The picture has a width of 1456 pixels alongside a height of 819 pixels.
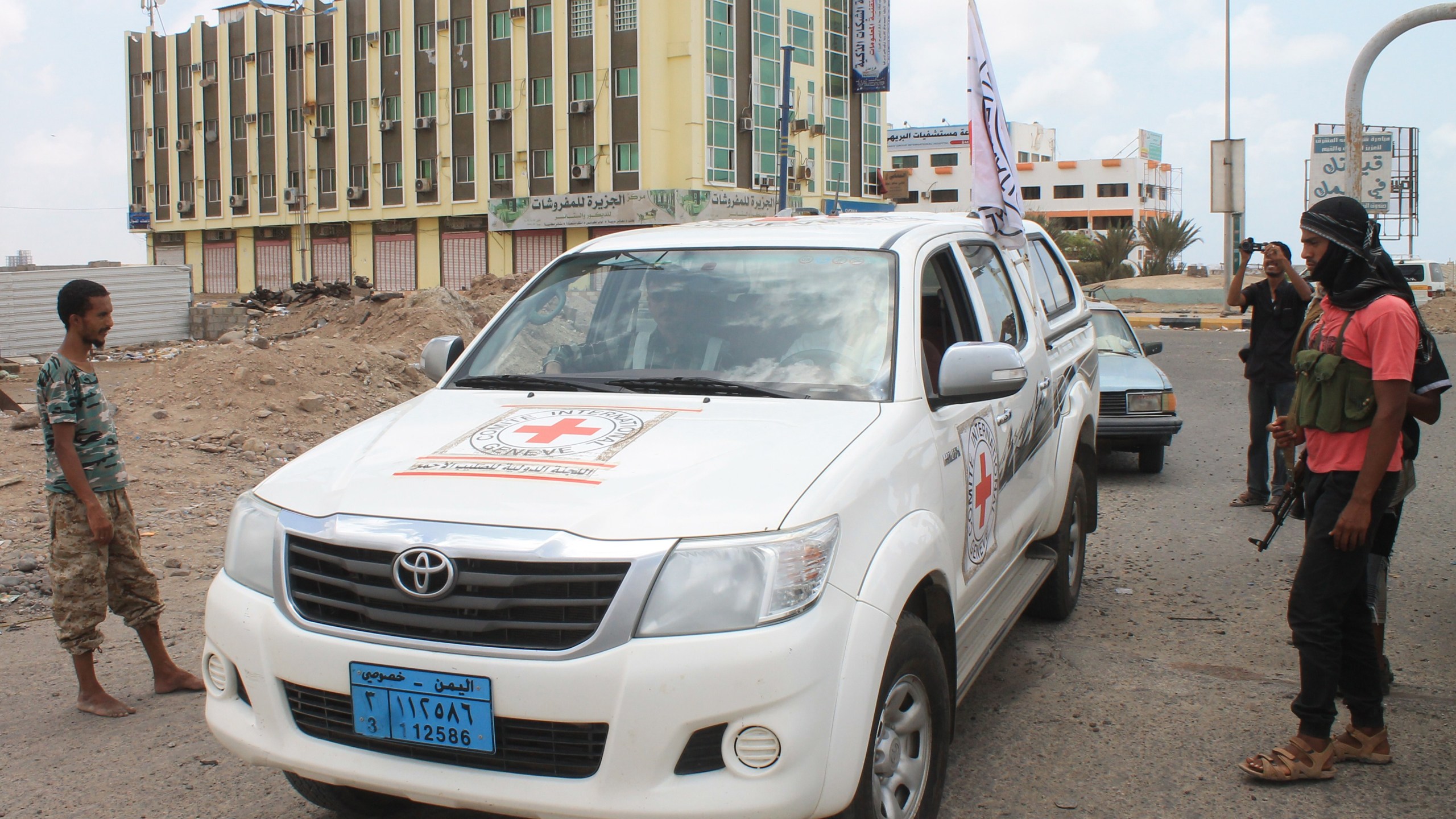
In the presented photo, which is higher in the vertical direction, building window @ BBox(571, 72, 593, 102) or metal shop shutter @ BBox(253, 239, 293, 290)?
building window @ BBox(571, 72, 593, 102)

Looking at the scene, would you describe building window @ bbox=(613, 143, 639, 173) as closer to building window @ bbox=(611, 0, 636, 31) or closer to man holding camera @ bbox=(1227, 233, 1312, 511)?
building window @ bbox=(611, 0, 636, 31)

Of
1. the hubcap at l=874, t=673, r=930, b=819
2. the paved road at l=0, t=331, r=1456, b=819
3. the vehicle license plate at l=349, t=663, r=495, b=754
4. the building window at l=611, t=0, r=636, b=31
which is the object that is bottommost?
the paved road at l=0, t=331, r=1456, b=819

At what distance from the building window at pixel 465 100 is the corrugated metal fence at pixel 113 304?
26036 mm

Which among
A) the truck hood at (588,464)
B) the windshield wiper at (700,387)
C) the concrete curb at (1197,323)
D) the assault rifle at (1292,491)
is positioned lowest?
the assault rifle at (1292,491)

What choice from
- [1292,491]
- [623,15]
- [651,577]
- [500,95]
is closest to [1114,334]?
[1292,491]

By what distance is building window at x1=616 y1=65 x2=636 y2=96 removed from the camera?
155 feet

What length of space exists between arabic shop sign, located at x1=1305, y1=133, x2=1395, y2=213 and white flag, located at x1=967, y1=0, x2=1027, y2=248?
7.13 meters

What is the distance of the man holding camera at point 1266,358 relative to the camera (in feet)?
26.6

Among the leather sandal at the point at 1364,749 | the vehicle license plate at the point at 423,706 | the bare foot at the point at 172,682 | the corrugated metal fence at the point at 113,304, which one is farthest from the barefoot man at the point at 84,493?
the corrugated metal fence at the point at 113,304

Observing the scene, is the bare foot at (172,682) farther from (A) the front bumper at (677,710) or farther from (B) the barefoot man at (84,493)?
(A) the front bumper at (677,710)

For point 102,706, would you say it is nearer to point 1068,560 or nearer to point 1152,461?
point 1068,560

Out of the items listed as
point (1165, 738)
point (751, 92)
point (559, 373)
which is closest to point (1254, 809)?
point (1165, 738)

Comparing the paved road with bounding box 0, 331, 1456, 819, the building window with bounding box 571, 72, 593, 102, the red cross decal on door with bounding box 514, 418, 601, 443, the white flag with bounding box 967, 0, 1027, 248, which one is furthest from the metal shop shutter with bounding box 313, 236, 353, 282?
the red cross decal on door with bounding box 514, 418, 601, 443

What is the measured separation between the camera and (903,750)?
3.13 m
